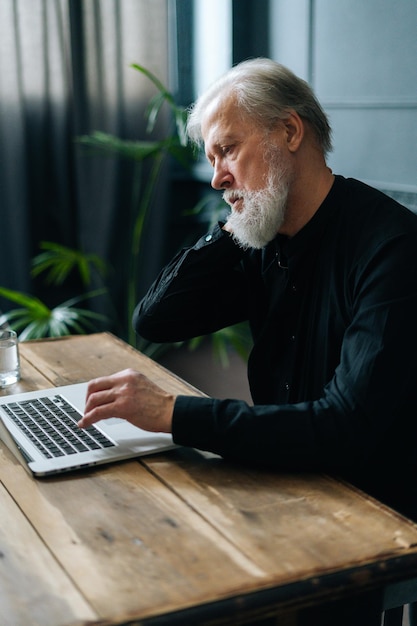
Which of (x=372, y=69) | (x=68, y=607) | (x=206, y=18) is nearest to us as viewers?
(x=68, y=607)

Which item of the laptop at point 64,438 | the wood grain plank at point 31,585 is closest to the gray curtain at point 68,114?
the laptop at point 64,438

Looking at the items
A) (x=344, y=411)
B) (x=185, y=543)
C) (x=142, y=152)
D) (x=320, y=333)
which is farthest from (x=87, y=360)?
(x=142, y=152)

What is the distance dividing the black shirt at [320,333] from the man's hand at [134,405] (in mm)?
30

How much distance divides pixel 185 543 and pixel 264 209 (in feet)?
2.59

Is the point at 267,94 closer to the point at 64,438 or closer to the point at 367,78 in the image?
the point at 64,438

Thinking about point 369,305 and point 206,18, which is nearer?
point 369,305

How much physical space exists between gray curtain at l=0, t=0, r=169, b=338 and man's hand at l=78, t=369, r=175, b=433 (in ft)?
7.56

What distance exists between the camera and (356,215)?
162 cm

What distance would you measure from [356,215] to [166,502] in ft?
2.29

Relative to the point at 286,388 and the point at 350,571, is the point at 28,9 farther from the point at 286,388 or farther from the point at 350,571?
the point at 350,571

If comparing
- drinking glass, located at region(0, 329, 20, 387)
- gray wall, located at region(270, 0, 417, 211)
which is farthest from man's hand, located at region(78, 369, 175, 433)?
gray wall, located at region(270, 0, 417, 211)

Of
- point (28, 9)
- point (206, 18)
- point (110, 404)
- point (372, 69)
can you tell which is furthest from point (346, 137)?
point (110, 404)

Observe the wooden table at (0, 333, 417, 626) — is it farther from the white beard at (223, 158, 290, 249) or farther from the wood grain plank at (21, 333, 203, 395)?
the white beard at (223, 158, 290, 249)

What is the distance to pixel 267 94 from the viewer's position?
165cm
